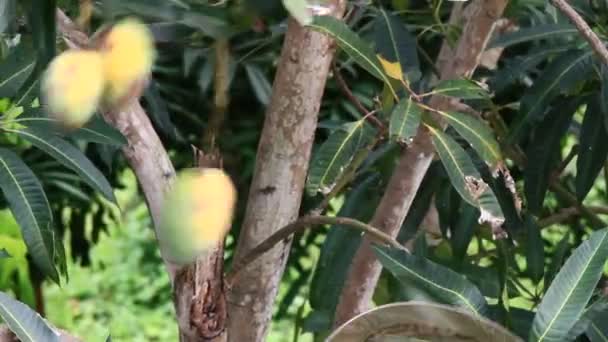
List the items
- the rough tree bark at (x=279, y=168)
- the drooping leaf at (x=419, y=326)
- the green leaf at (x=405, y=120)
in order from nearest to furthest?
1. the drooping leaf at (x=419, y=326)
2. the green leaf at (x=405, y=120)
3. the rough tree bark at (x=279, y=168)

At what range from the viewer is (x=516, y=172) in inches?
53.7

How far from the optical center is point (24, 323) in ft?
2.23

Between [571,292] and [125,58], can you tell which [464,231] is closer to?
[571,292]

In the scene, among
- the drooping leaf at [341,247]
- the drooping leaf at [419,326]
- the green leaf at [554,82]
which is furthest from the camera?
the drooping leaf at [341,247]

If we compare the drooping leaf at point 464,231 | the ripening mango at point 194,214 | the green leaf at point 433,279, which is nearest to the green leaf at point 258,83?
the drooping leaf at point 464,231

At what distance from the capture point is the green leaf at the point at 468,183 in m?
0.74

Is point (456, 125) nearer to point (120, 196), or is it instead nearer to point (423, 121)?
point (423, 121)

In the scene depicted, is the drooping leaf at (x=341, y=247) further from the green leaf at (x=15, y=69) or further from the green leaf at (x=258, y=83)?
the green leaf at (x=15, y=69)

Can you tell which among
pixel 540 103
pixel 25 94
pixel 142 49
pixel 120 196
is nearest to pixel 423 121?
pixel 540 103

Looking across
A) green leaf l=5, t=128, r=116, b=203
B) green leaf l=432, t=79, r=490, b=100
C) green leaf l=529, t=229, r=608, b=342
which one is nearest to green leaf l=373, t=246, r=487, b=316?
green leaf l=529, t=229, r=608, b=342

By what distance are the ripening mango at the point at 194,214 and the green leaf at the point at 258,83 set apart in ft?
3.23

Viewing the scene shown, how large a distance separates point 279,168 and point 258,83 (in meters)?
0.58

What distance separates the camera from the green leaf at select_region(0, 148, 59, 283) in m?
0.79

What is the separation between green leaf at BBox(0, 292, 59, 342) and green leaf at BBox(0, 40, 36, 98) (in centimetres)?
23
